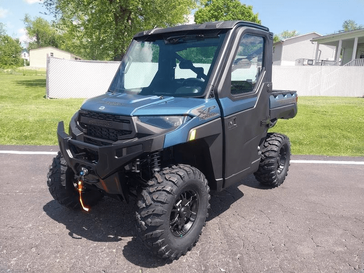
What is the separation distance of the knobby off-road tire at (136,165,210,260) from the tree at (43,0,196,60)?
20.2 m

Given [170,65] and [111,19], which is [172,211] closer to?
[170,65]

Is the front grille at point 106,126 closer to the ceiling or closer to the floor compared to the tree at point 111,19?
closer to the floor

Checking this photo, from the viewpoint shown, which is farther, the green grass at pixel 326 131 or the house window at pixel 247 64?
the green grass at pixel 326 131

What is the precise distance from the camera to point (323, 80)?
1981 centimetres

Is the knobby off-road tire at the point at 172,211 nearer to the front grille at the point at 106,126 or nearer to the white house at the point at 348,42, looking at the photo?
the front grille at the point at 106,126

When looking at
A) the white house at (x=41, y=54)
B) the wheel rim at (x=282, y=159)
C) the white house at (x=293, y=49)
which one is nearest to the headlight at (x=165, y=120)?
the wheel rim at (x=282, y=159)

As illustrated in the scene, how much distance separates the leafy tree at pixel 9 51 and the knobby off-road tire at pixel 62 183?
8272 cm

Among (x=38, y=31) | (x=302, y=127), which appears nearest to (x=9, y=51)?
(x=38, y=31)

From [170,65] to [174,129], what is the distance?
1.15 m

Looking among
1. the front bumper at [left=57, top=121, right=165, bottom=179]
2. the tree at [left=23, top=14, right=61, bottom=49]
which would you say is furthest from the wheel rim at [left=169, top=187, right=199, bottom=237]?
→ the tree at [left=23, top=14, right=61, bottom=49]

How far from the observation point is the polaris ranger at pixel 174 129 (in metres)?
3.14

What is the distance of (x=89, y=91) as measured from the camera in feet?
54.5

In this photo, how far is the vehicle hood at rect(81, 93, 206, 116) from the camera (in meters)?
3.25

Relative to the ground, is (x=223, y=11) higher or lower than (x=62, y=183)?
higher
